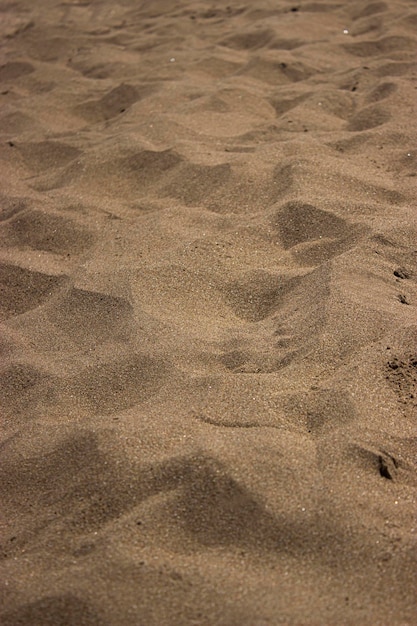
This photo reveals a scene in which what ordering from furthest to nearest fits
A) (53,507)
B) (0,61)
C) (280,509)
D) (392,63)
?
1. (0,61)
2. (392,63)
3. (53,507)
4. (280,509)

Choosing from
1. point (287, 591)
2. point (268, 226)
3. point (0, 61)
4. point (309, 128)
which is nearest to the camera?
point (287, 591)

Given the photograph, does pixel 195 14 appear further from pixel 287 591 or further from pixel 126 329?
pixel 287 591

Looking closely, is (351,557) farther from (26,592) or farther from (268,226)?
(268,226)

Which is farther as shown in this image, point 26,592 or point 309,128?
point 309,128

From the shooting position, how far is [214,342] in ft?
6.13

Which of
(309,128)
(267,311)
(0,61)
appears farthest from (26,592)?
(0,61)

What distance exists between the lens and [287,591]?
4.11ft

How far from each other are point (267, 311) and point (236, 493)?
0.70 metres

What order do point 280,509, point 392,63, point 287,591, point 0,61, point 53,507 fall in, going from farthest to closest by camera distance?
point 0,61, point 392,63, point 53,507, point 280,509, point 287,591

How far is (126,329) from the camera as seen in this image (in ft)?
6.39

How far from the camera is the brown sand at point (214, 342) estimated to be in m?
1.31

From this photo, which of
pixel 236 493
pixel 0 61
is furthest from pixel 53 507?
pixel 0 61

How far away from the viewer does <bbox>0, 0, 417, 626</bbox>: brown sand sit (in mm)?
1307

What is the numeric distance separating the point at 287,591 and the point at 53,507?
522mm
